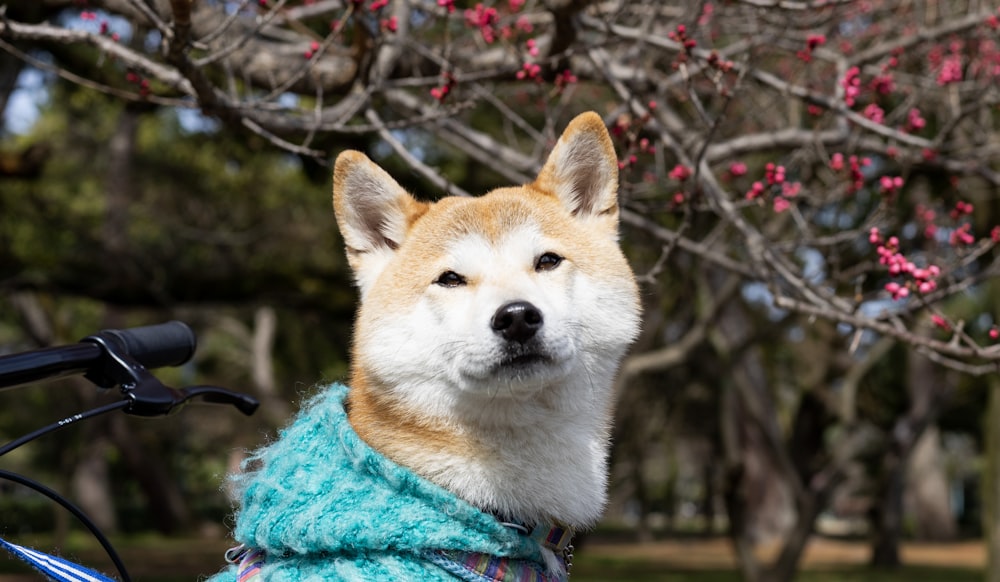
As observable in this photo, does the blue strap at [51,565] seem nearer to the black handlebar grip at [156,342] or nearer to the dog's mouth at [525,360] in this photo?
the black handlebar grip at [156,342]

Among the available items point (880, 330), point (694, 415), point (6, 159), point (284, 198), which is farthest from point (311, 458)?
point (694, 415)

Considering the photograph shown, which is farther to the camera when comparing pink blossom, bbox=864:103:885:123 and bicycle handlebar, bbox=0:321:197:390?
pink blossom, bbox=864:103:885:123

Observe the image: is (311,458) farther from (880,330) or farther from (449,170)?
(449,170)

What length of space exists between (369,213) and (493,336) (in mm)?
802

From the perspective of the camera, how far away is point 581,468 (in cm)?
283

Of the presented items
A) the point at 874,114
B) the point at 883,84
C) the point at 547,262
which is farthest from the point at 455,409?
the point at 883,84

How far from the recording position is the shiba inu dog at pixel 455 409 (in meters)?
2.48

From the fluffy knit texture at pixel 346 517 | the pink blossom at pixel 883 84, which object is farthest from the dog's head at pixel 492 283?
the pink blossom at pixel 883 84

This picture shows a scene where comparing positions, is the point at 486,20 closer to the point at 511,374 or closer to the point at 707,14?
the point at 707,14

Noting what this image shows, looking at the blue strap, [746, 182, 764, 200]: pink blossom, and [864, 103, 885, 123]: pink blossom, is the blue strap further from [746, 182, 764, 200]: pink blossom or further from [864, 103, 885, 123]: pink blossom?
[864, 103, 885, 123]: pink blossom

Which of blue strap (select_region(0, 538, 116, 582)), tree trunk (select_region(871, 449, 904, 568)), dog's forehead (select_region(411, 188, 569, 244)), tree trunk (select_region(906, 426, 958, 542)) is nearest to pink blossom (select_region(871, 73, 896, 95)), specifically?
dog's forehead (select_region(411, 188, 569, 244))

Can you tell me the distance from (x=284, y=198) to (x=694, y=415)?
14639mm

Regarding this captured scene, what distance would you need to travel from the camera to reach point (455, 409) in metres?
2.75

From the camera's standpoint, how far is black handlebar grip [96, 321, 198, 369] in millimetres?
2219
